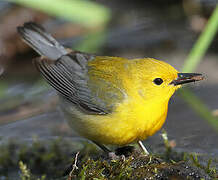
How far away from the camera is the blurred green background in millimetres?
6059

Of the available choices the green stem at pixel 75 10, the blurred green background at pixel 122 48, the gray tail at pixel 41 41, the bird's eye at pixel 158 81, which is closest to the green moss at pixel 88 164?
the blurred green background at pixel 122 48

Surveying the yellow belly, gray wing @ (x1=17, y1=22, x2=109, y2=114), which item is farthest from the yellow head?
gray wing @ (x1=17, y1=22, x2=109, y2=114)

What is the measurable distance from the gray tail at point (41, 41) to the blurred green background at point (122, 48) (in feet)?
3.48

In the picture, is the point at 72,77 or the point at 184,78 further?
the point at 72,77

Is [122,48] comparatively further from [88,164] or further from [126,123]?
[88,164]

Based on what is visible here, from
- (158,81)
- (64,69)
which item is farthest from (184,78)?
(64,69)

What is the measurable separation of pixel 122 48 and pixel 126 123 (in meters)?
4.84

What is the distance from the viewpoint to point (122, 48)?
9070 mm

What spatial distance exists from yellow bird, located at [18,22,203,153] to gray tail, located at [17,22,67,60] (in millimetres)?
409

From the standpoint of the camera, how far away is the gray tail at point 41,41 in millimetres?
5789

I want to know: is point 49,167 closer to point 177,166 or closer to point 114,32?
point 177,166

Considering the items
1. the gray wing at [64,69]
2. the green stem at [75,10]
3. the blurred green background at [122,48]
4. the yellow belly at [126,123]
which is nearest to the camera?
the yellow belly at [126,123]

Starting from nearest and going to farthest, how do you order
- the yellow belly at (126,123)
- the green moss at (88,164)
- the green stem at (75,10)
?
the green moss at (88,164)
the yellow belly at (126,123)
the green stem at (75,10)

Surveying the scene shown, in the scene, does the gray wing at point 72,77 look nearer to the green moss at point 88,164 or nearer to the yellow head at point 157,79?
the yellow head at point 157,79
